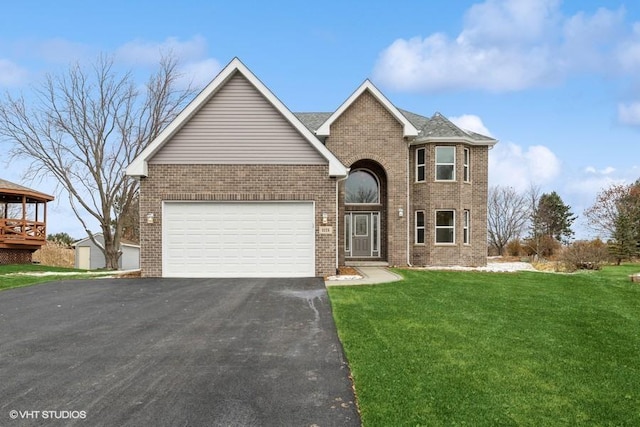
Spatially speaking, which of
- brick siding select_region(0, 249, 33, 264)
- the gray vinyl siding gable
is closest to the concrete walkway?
the gray vinyl siding gable

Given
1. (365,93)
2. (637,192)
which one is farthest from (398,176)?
(637,192)

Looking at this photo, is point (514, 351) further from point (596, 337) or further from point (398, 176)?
point (398, 176)

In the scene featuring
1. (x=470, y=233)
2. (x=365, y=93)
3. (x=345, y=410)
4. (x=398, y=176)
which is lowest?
(x=345, y=410)

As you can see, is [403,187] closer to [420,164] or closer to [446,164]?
[420,164]

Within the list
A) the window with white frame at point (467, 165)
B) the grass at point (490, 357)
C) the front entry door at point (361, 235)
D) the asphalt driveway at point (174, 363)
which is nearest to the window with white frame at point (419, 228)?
the front entry door at point (361, 235)

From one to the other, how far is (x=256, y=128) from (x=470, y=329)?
10.3 meters

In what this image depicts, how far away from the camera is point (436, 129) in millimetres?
21797

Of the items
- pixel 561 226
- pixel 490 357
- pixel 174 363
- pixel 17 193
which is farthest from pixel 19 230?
pixel 561 226

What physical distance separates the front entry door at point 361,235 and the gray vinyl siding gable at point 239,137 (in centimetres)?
672

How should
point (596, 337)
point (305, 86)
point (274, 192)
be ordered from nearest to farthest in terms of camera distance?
point (596, 337), point (274, 192), point (305, 86)

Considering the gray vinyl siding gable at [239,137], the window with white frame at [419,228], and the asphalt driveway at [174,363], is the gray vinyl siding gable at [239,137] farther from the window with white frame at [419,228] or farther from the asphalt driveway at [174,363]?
the window with white frame at [419,228]

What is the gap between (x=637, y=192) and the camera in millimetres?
36125

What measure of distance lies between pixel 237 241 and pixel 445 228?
32.8ft

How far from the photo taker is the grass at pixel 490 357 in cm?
451
